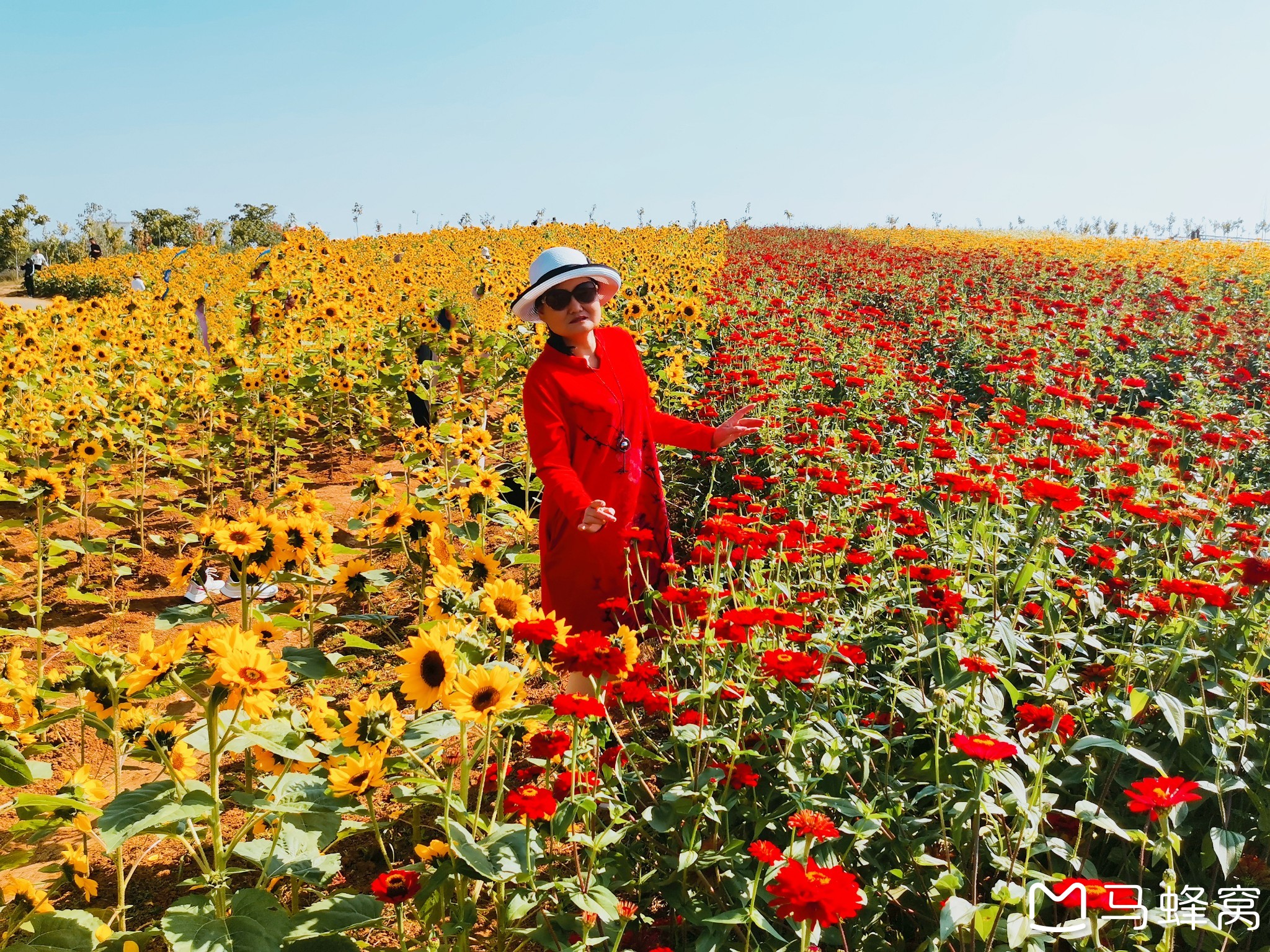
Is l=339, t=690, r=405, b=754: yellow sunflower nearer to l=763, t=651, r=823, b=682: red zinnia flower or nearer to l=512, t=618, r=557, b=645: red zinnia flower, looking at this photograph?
l=512, t=618, r=557, b=645: red zinnia flower

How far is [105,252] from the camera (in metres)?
34.8

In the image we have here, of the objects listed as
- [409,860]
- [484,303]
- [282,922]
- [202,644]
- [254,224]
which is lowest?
[409,860]

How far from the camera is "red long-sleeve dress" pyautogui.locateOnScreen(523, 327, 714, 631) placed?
2832 millimetres

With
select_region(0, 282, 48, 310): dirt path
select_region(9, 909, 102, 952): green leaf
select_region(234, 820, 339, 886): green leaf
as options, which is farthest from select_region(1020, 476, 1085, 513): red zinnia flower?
select_region(0, 282, 48, 310): dirt path

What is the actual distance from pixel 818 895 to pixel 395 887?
0.91 m

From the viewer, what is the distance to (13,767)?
1652mm

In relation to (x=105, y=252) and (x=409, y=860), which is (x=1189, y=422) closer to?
(x=409, y=860)

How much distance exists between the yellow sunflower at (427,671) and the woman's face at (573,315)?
1.58 meters

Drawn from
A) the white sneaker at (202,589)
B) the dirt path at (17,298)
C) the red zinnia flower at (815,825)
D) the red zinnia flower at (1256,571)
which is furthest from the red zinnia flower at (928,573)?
the dirt path at (17,298)

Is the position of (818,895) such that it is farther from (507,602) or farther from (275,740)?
(275,740)

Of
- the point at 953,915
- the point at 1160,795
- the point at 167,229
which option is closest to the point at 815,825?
the point at 953,915

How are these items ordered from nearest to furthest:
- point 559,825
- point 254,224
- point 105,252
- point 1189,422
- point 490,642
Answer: point 559,825, point 490,642, point 1189,422, point 254,224, point 105,252

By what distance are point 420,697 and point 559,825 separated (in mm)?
437

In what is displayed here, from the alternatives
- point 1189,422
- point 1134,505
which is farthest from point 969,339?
point 1134,505
